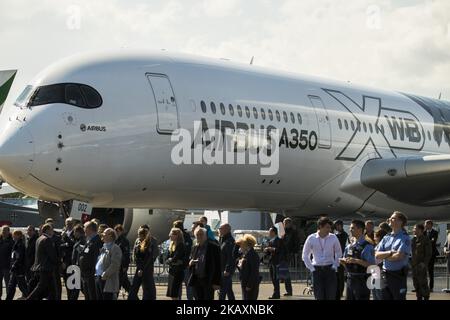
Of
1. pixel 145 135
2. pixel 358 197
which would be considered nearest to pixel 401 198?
pixel 358 197

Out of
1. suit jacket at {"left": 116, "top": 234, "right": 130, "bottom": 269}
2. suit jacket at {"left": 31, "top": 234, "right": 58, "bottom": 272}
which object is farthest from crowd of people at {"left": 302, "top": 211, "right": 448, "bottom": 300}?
suit jacket at {"left": 31, "top": 234, "right": 58, "bottom": 272}

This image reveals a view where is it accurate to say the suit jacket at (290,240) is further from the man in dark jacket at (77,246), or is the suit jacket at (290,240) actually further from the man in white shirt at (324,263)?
the man in white shirt at (324,263)

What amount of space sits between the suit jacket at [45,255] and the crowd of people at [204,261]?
0.05ft

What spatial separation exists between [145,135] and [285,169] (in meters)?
4.34

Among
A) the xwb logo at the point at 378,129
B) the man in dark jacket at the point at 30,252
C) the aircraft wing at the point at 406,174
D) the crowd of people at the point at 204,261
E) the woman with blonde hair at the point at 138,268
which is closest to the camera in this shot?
the crowd of people at the point at 204,261

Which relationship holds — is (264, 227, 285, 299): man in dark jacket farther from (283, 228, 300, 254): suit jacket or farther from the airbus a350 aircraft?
the airbus a350 aircraft

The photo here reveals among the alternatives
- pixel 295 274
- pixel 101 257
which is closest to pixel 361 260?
pixel 101 257

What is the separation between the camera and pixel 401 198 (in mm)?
25422

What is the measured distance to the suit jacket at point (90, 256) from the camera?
15.8m

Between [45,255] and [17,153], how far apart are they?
2.28 metres

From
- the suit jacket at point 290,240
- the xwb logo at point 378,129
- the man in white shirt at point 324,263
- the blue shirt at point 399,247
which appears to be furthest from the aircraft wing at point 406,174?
the blue shirt at point 399,247

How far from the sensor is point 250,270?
15.2 meters

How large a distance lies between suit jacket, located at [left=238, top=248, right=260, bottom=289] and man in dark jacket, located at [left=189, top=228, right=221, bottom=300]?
1.00 metres
